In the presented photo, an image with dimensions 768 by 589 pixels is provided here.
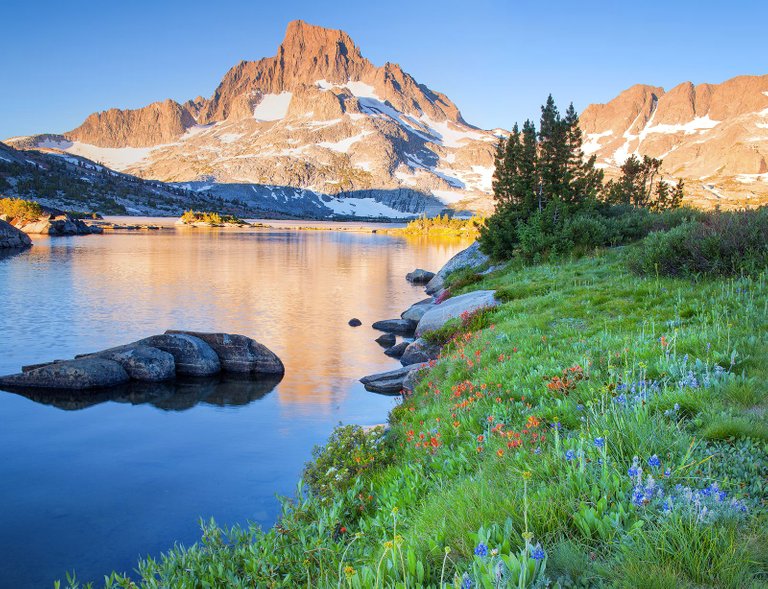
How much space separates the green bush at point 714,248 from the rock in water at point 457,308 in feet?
18.1

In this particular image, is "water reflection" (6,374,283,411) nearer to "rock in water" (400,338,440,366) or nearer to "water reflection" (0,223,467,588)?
"water reflection" (0,223,467,588)

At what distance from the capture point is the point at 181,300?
3800cm

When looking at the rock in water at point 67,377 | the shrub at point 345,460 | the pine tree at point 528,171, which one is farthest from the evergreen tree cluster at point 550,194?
the rock in water at point 67,377

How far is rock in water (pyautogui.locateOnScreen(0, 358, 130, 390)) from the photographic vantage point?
1853 cm

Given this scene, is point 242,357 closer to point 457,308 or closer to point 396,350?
point 396,350

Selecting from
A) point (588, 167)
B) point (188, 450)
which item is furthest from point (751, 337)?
Answer: point (588, 167)

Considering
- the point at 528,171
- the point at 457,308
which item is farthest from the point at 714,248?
the point at 528,171

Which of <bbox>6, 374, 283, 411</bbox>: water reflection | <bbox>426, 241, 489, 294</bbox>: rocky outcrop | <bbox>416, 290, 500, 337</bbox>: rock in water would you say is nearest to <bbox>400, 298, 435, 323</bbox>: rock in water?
<bbox>416, 290, 500, 337</bbox>: rock in water

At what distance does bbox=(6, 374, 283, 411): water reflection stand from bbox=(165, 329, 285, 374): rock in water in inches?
40.6

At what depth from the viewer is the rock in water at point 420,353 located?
19.4m

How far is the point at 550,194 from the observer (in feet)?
140

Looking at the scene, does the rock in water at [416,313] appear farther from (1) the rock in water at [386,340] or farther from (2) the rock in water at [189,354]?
(2) the rock in water at [189,354]

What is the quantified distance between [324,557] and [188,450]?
10.6 metres

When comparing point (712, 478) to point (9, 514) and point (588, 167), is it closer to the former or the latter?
point (9, 514)
